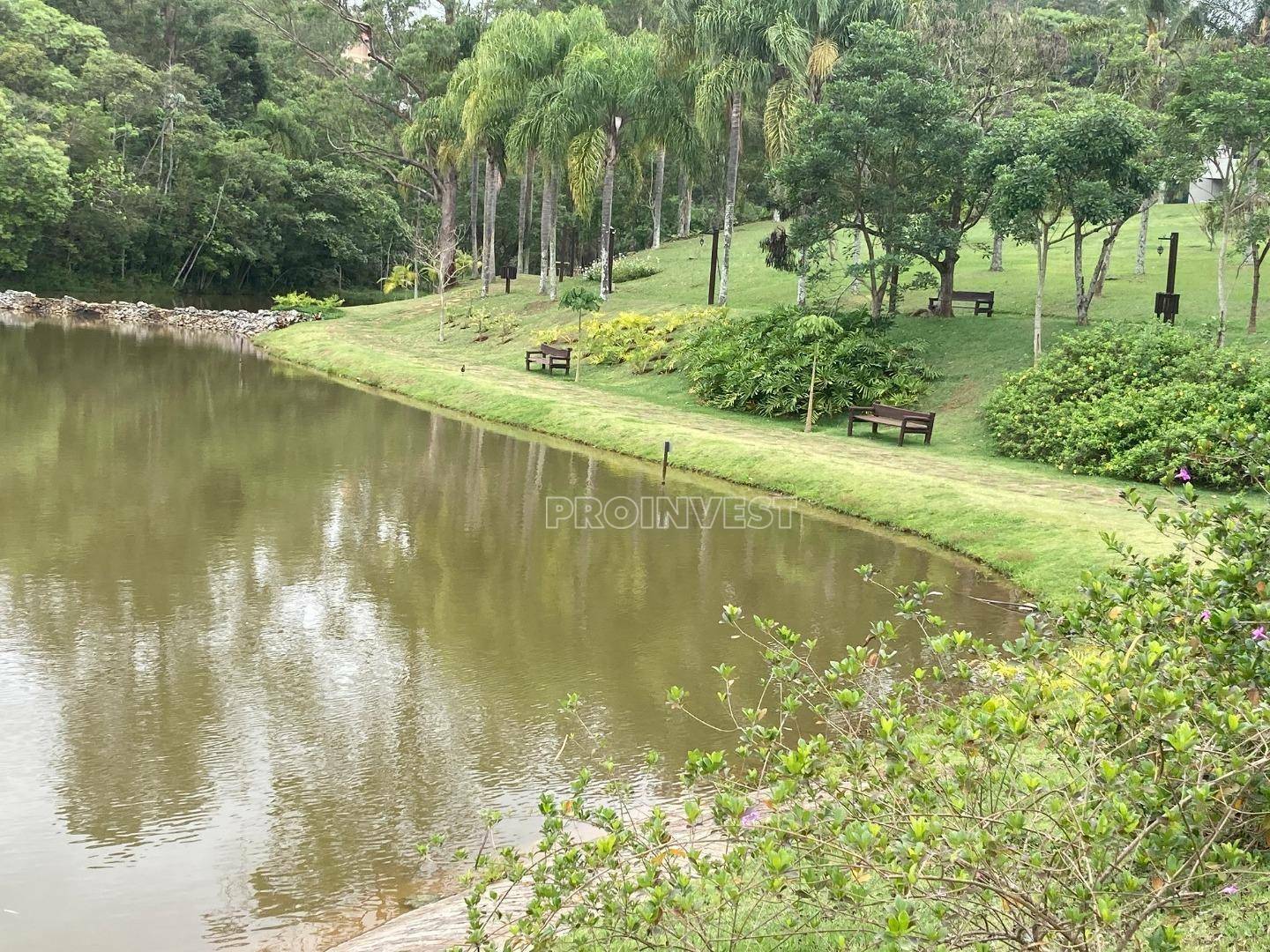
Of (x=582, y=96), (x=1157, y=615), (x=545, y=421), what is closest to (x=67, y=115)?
(x=582, y=96)

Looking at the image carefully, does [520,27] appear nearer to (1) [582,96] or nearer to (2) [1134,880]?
(1) [582,96]

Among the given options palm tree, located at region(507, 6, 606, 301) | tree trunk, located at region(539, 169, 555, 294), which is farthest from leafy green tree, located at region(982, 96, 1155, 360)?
tree trunk, located at region(539, 169, 555, 294)

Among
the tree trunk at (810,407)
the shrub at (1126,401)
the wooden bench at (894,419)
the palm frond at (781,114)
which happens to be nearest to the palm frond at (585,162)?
the palm frond at (781,114)

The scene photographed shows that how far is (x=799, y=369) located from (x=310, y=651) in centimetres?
1761

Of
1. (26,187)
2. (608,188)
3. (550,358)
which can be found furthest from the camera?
(26,187)

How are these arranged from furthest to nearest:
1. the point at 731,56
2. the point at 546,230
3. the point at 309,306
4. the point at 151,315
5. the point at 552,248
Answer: the point at 309,306, the point at 151,315, the point at 552,248, the point at 546,230, the point at 731,56

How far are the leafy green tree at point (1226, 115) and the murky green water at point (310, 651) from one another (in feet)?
42.0

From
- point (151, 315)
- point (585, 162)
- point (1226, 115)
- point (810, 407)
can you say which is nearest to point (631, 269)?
point (585, 162)

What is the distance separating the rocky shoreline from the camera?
1946 inches

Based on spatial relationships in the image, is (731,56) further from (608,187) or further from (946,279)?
(946,279)

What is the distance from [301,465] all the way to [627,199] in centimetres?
4452

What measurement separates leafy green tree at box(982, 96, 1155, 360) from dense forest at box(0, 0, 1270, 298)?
7.83 m

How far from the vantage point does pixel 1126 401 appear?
67.9 ft

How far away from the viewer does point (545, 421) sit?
2625 centimetres
